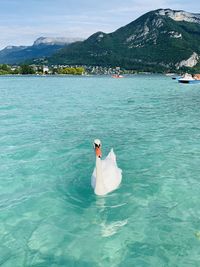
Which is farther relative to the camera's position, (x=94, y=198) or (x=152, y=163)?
(x=152, y=163)

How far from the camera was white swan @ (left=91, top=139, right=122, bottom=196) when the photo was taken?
38.9 feet

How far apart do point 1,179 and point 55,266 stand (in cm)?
706

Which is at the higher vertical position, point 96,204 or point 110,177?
point 110,177

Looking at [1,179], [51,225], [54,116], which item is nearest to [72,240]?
[51,225]

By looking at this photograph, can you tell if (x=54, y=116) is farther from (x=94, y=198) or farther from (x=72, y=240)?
(x=72, y=240)

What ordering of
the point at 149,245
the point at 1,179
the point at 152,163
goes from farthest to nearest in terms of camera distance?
the point at 152,163 < the point at 1,179 < the point at 149,245

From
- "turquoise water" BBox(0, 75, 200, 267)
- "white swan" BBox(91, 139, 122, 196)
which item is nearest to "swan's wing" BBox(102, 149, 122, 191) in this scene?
"white swan" BBox(91, 139, 122, 196)

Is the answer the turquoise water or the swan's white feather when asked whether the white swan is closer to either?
the swan's white feather

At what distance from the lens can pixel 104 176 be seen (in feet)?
42.9

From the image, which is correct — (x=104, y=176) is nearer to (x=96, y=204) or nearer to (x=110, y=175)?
(x=110, y=175)

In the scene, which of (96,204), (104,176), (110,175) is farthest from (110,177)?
(96,204)

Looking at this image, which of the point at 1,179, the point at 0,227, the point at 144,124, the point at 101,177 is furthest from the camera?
the point at 144,124

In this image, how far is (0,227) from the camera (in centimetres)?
1072

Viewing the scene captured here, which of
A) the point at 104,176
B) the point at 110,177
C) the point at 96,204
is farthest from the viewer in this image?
the point at 110,177
